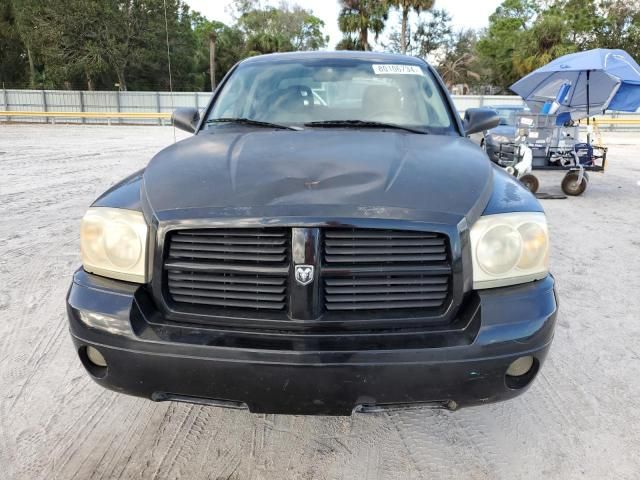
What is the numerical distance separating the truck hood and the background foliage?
24.2 meters

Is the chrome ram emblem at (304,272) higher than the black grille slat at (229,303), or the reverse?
the chrome ram emblem at (304,272)

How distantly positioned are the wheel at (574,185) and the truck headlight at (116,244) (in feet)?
26.7

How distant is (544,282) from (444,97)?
5.52 feet

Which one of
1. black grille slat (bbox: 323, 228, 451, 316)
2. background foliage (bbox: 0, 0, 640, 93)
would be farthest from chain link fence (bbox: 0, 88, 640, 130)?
black grille slat (bbox: 323, 228, 451, 316)

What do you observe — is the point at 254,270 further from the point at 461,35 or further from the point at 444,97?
the point at 461,35

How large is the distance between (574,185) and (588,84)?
202 cm

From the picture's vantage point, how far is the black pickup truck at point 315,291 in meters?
1.74

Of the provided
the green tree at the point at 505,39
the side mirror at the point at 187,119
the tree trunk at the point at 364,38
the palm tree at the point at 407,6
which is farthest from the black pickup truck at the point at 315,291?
the green tree at the point at 505,39

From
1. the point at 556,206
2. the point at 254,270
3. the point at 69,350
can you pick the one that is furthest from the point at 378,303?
the point at 556,206

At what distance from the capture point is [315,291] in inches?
70.5

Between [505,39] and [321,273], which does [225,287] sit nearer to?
[321,273]

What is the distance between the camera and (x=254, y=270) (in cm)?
180

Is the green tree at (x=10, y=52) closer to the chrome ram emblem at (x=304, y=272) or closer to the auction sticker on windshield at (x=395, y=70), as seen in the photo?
the auction sticker on windshield at (x=395, y=70)

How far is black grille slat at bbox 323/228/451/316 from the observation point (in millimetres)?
1790
